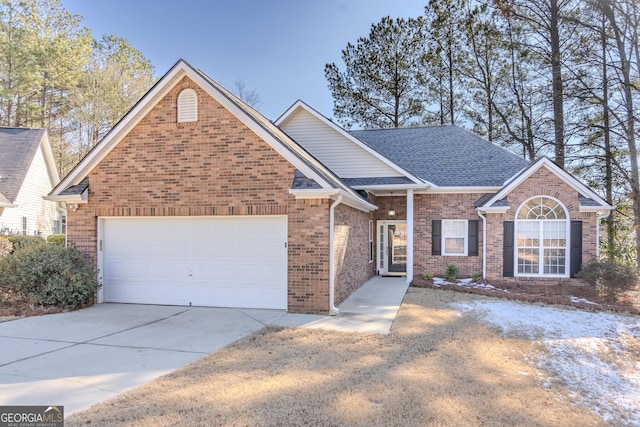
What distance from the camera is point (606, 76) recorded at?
1805cm

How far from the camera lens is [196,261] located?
943cm

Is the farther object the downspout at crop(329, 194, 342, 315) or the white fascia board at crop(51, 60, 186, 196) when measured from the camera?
the white fascia board at crop(51, 60, 186, 196)

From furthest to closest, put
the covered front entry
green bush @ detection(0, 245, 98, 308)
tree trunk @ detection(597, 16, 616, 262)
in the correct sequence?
tree trunk @ detection(597, 16, 616, 262) → the covered front entry → green bush @ detection(0, 245, 98, 308)

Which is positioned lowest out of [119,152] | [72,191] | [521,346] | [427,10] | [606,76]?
[521,346]

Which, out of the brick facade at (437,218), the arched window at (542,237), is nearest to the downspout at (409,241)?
the brick facade at (437,218)

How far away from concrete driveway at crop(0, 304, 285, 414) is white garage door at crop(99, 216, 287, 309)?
413 millimetres

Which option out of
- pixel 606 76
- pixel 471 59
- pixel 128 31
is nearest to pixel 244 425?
pixel 606 76

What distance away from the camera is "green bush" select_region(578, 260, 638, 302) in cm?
1076

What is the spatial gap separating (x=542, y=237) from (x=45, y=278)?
14433 millimetres

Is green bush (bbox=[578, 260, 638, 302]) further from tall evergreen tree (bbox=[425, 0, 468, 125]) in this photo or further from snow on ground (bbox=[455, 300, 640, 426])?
tall evergreen tree (bbox=[425, 0, 468, 125])

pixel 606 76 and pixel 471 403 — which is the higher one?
pixel 606 76

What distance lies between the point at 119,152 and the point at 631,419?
10685mm

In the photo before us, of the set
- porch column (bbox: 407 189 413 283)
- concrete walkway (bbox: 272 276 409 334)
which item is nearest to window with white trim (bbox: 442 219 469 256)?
porch column (bbox: 407 189 413 283)

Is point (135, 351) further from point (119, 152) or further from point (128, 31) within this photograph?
point (128, 31)
